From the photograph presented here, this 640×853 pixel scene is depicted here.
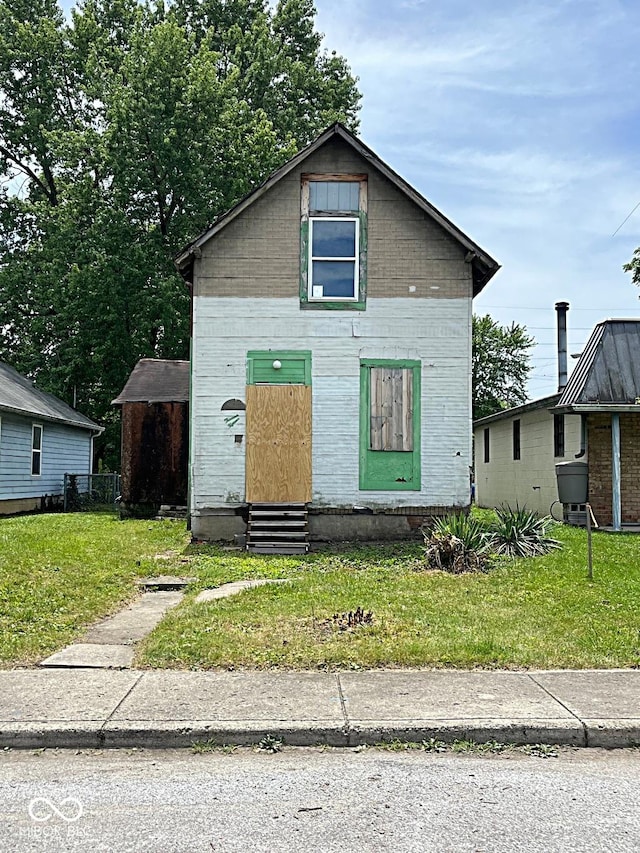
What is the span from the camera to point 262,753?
5109 mm

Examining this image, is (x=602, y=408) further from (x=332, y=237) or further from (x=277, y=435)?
Answer: (x=277, y=435)

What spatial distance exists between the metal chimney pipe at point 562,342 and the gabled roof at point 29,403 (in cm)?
1410

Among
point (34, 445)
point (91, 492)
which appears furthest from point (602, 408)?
point (91, 492)

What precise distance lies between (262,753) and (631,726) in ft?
7.85

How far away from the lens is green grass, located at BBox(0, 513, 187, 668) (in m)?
7.85

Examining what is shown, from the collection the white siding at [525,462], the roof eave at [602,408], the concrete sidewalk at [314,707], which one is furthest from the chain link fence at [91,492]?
the concrete sidewalk at [314,707]

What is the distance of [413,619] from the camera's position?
26.8 feet

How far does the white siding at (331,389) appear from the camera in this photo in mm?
14633

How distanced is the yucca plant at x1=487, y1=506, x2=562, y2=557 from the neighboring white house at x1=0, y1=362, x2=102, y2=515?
520 inches

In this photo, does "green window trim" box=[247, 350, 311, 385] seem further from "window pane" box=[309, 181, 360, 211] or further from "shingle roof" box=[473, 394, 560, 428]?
"shingle roof" box=[473, 394, 560, 428]

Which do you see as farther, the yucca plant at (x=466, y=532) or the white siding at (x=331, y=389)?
the white siding at (x=331, y=389)

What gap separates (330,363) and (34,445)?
13.0m

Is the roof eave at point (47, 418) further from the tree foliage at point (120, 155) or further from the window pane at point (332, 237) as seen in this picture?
the window pane at point (332, 237)

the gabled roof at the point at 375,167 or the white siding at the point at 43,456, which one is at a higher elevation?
the gabled roof at the point at 375,167
